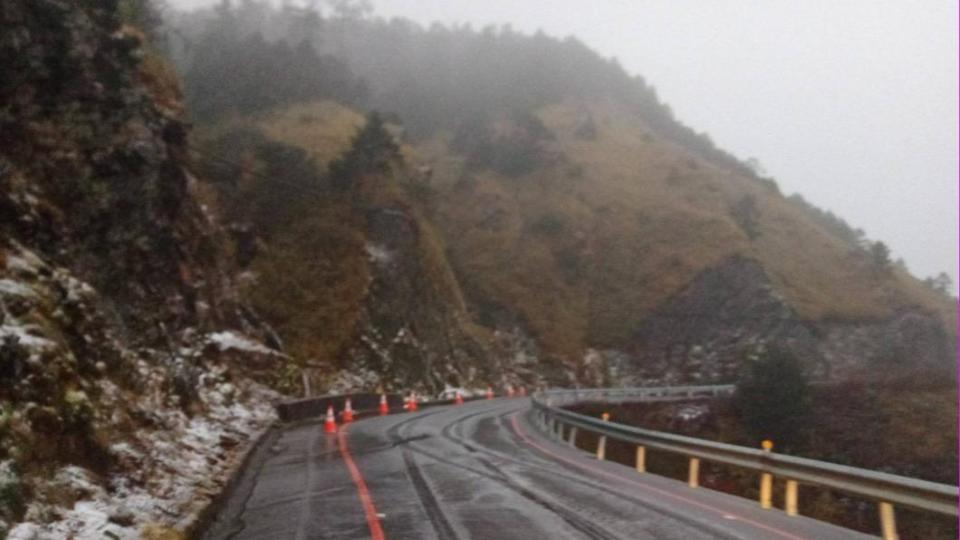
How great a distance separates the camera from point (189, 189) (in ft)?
98.3

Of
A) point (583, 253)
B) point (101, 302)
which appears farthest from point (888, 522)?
point (583, 253)

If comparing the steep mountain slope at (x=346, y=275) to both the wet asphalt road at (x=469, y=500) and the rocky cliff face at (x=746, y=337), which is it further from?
the wet asphalt road at (x=469, y=500)

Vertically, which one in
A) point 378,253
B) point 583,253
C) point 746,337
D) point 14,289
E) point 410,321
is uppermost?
point 583,253

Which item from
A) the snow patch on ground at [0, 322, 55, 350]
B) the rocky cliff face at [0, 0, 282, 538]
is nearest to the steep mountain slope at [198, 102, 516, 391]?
the rocky cliff face at [0, 0, 282, 538]

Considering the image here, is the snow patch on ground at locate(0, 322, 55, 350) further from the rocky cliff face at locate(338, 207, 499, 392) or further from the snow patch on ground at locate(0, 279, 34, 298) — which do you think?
the rocky cliff face at locate(338, 207, 499, 392)

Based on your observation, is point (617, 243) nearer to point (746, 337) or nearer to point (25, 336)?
point (746, 337)

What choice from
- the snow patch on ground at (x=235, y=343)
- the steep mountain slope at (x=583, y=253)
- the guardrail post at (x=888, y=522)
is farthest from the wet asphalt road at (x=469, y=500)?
the steep mountain slope at (x=583, y=253)

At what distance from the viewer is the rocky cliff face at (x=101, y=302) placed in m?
9.80

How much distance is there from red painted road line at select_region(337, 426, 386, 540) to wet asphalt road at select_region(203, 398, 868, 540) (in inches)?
0.9

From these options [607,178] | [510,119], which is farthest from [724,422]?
[510,119]

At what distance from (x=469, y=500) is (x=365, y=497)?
→ 1.52 meters

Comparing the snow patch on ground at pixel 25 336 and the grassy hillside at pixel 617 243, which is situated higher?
the grassy hillside at pixel 617 243

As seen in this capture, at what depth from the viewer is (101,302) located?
16.1m

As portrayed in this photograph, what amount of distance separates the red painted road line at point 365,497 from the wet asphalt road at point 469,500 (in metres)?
0.02
